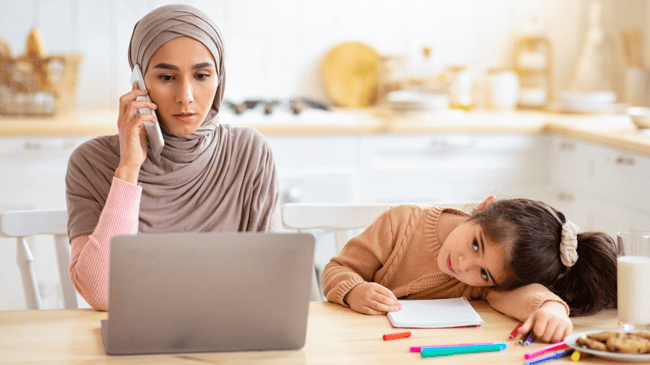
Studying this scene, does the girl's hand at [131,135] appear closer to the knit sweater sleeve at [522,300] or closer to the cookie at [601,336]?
the knit sweater sleeve at [522,300]

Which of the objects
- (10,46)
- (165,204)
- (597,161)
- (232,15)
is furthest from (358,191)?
(10,46)

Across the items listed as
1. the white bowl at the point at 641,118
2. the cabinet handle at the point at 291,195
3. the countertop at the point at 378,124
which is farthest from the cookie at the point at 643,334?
the cabinet handle at the point at 291,195

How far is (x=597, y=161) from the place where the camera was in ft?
8.41

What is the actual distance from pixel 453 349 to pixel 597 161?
1793 mm

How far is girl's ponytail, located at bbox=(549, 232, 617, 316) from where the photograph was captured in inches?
48.0

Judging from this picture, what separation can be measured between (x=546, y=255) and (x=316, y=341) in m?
0.46

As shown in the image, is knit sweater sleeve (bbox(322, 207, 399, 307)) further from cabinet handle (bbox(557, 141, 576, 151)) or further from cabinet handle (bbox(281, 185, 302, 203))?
cabinet handle (bbox(557, 141, 576, 151))

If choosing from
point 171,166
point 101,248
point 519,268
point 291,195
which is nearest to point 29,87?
point 291,195

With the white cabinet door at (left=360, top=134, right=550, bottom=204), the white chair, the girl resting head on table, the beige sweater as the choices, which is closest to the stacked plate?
the white cabinet door at (left=360, top=134, right=550, bottom=204)

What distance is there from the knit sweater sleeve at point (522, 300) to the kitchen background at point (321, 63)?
4.16ft

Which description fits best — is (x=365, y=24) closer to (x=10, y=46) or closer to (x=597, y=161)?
(x=597, y=161)

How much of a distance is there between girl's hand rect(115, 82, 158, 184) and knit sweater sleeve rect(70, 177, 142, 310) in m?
0.04

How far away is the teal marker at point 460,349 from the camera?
99 cm

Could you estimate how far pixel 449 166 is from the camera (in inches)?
113
